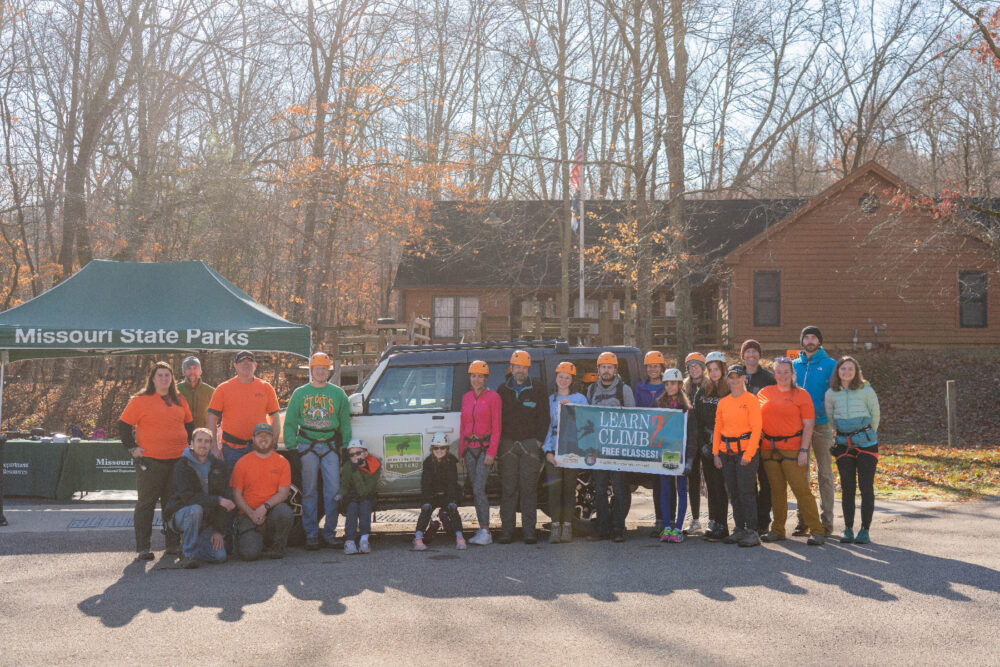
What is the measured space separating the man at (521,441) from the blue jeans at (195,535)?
110 inches

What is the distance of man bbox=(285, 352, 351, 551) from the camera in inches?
359

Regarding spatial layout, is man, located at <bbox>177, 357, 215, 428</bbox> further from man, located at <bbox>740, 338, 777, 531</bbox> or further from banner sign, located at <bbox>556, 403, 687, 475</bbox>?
man, located at <bbox>740, 338, 777, 531</bbox>

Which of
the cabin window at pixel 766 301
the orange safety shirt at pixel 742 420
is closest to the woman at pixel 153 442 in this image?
the orange safety shirt at pixel 742 420

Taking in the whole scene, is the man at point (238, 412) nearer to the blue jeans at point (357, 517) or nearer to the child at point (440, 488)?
the blue jeans at point (357, 517)

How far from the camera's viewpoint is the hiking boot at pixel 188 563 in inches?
324

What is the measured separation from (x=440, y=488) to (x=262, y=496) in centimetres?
174

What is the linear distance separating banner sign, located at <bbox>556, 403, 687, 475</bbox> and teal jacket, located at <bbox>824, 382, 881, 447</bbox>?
4.96 feet

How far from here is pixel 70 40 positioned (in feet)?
99.0

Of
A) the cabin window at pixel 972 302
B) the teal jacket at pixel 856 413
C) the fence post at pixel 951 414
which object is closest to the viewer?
the teal jacket at pixel 856 413

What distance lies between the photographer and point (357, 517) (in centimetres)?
914

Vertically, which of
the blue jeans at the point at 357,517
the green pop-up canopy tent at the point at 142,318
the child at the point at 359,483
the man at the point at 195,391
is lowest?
the blue jeans at the point at 357,517

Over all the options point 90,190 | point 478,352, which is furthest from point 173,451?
point 90,190

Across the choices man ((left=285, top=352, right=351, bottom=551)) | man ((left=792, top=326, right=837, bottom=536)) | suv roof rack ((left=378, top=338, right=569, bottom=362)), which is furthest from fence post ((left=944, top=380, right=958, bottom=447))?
man ((left=285, top=352, right=351, bottom=551))

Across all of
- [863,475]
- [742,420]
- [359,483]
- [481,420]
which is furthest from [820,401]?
[359,483]
